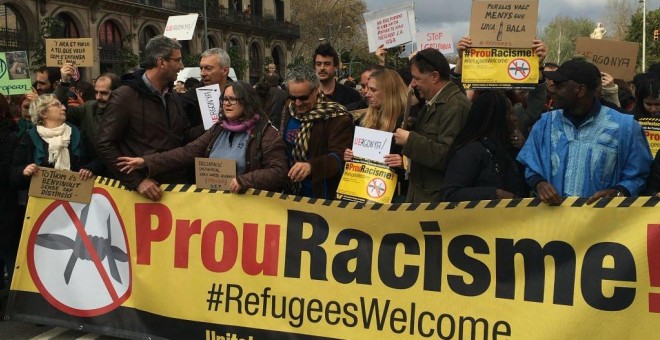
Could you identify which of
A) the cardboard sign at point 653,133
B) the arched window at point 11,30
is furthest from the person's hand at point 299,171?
the arched window at point 11,30

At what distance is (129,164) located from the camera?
462cm

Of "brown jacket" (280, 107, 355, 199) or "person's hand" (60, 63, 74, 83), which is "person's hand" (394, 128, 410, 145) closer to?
"brown jacket" (280, 107, 355, 199)

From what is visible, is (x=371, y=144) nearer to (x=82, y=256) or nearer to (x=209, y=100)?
(x=209, y=100)

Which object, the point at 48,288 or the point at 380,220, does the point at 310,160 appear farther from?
Answer: the point at 48,288

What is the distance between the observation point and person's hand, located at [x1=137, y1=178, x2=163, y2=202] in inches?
183

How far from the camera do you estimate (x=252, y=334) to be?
168 inches

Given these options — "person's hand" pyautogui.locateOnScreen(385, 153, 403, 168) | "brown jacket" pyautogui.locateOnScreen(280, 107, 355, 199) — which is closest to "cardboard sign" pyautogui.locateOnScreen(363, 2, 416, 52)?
"brown jacket" pyautogui.locateOnScreen(280, 107, 355, 199)

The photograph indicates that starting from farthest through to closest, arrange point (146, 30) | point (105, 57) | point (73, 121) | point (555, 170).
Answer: point (146, 30)
point (105, 57)
point (73, 121)
point (555, 170)

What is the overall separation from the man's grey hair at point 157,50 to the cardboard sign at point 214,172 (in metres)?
0.91

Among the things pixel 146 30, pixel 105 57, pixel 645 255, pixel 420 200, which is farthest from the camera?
pixel 146 30

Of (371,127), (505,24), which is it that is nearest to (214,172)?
(371,127)

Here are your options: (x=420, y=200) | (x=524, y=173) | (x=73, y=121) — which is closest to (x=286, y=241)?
(x=420, y=200)

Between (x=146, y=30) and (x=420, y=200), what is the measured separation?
41.2 meters

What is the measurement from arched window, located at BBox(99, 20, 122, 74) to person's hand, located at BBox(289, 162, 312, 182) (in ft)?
113
